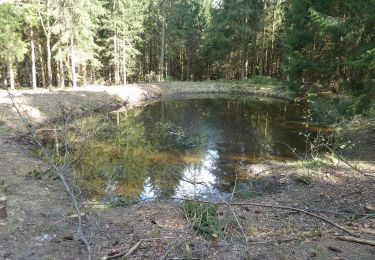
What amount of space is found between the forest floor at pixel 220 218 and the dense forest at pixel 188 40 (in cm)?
334

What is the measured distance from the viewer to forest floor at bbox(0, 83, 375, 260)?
4.97 metres

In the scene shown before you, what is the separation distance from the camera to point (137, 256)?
487cm

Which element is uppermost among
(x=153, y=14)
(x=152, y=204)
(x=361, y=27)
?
(x=153, y=14)

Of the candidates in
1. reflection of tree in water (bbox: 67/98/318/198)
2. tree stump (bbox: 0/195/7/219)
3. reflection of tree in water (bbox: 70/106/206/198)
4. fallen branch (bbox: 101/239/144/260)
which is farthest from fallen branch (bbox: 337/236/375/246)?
tree stump (bbox: 0/195/7/219)

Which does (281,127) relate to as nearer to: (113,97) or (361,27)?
(361,27)

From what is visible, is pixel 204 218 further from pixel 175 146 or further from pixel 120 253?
pixel 175 146

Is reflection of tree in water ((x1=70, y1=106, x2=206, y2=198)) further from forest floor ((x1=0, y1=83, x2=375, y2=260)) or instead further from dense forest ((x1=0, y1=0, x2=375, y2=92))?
dense forest ((x1=0, y1=0, x2=375, y2=92))

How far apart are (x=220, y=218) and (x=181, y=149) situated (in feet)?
22.9

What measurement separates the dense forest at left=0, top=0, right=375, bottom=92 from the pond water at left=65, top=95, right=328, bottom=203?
3.28 meters

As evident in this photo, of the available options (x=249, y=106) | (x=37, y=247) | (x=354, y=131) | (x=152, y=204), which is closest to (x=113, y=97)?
(x=249, y=106)

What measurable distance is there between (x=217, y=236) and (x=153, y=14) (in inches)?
A: 1581

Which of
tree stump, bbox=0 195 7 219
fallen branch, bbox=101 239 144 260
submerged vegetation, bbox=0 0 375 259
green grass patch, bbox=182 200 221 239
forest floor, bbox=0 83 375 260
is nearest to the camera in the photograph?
fallen branch, bbox=101 239 144 260

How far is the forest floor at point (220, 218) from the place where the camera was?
497 centimetres

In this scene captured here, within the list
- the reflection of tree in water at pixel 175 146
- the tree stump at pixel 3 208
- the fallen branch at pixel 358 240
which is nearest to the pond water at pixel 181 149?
the reflection of tree in water at pixel 175 146
